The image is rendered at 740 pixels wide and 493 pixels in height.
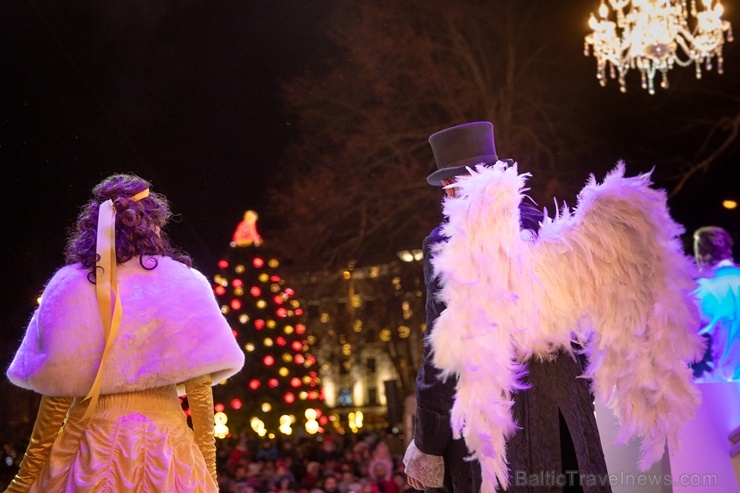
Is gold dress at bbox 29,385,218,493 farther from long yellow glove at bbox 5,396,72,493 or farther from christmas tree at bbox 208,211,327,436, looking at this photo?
christmas tree at bbox 208,211,327,436

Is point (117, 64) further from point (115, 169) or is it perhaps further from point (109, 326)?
point (109, 326)

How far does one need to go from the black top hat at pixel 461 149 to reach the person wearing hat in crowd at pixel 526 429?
0.39 m

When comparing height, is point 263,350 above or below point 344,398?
below

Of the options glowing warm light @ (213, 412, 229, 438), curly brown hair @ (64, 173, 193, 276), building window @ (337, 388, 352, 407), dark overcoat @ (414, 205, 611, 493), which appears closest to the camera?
dark overcoat @ (414, 205, 611, 493)

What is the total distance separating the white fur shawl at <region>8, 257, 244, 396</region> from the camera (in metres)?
2.76

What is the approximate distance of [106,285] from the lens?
2.84m

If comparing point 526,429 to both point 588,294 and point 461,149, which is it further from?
point 461,149

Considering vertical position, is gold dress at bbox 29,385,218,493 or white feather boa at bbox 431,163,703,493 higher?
white feather boa at bbox 431,163,703,493

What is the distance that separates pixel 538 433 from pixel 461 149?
3.78ft

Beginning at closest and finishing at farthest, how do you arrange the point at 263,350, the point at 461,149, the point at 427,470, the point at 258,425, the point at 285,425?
1. the point at 427,470
2. the point at 461,149
3. the point at 258,425
4. the point at 285,425
5. the point at 263,350

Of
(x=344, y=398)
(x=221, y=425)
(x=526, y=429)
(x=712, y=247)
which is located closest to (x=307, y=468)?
(x=221, y=425)

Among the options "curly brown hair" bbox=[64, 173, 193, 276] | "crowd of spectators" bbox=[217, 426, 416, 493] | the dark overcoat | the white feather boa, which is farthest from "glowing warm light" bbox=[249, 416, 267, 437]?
the white feather boa

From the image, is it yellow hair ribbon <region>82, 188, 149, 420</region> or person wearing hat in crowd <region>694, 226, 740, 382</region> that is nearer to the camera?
yellow hair ribbon <region>82, 188, 149, 420</region>

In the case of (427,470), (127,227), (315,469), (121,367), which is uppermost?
(127,227)
